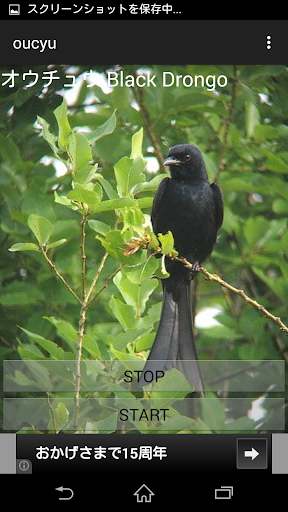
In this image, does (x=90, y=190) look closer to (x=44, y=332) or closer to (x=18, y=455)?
(x=18, y=455)

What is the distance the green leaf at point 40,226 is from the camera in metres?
1.79

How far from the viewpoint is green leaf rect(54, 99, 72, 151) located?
1.76 meters

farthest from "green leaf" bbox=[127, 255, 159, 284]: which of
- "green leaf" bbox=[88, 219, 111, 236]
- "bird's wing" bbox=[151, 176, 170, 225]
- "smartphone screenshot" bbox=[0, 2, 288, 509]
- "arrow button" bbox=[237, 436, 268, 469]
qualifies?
"bird's wing" bbox=[151, 176, 170, 225]

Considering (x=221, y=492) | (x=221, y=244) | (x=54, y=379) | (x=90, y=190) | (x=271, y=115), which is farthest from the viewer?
(x=221, y=244)

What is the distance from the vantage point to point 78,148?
1748mm

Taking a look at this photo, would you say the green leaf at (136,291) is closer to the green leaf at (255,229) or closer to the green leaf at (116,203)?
the green leaf at (116,203)

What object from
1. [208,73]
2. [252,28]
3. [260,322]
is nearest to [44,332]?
[260,322]

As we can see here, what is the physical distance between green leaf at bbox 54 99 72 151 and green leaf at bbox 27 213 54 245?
178 mm

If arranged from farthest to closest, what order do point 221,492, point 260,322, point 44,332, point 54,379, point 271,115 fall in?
point 271,115
point 260,322
point 44,332
point 54,379
point 221,492

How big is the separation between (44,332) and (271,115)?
122cm

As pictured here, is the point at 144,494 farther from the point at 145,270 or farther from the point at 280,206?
the point at 280,206

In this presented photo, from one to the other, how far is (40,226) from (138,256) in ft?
0.88

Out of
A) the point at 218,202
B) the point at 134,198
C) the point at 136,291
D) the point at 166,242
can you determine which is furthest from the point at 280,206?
the point at 166,242

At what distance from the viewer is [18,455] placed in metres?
1.95
